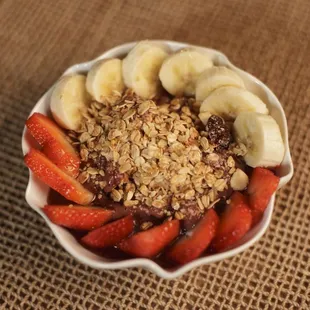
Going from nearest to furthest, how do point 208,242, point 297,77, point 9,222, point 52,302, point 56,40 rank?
1. point 208,242
2. point 52,302
3. point 9,222
4. point 297,77
5. point 56,40

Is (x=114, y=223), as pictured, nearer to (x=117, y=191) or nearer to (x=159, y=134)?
(x=117, y=191)

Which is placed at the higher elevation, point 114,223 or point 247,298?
point 114,223

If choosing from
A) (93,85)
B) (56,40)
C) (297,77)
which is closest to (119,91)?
(93,85)

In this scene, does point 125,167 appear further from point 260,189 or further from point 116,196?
point 260,189

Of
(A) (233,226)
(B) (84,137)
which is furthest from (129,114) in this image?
(A) (233,226)

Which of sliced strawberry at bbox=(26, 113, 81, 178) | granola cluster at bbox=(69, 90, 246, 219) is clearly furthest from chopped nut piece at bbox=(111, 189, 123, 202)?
sliced strawberry at bbox=(26, 113, 81, 178)

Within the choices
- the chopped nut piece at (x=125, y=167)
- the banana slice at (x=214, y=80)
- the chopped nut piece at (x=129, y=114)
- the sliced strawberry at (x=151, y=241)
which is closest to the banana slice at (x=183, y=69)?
the banana slice at (x=214, y=80)

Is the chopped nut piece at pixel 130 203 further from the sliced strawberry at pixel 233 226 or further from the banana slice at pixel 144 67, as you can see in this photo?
the banana slice at pixel 144 67
